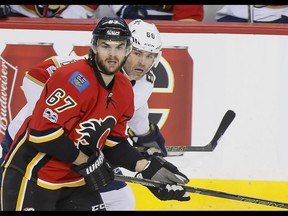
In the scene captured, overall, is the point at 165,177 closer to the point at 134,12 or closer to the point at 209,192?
the point at 209,192

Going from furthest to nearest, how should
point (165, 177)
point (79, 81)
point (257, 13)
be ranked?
point (257, 13)
point (165, 177)
point (79, 81)

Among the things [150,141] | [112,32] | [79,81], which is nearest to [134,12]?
[150,141]

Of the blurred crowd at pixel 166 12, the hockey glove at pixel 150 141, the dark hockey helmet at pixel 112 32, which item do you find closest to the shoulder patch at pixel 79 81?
the dark hockey helmet at pixel 112 32

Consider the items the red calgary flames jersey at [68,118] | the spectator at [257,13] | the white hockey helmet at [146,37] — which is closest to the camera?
the red calgary flames jersey at [68,118]

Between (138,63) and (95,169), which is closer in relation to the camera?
(95,169)

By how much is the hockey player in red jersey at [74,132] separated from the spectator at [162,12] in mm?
1661

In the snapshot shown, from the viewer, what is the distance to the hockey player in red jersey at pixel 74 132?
2725 mm

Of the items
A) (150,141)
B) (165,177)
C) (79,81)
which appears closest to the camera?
(79,81)

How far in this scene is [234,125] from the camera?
3.81m

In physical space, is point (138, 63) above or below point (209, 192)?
above

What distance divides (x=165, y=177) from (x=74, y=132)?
1.61 ft

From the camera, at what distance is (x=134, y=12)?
4562mm

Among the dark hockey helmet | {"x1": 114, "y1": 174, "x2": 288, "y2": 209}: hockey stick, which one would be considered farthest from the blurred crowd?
the dark hockey helmet

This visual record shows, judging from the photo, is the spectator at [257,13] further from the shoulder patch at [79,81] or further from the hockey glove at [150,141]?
the shoulder patch at [79,81]
